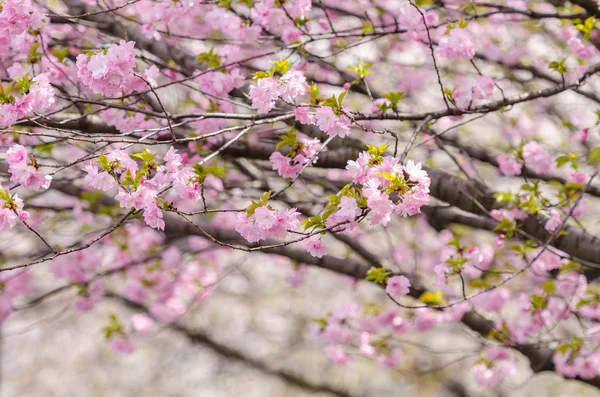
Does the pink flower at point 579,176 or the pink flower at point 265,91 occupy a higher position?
the pink flower at point 265,91

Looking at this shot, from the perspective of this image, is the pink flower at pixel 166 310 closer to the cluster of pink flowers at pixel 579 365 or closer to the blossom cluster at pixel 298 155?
the cluster of pink flowers at pixel 579 365

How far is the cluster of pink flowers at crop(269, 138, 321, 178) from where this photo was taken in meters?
2.70

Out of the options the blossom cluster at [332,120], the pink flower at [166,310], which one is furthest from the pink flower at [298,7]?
the pink flower at [166,310]

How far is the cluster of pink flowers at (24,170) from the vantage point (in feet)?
7.60

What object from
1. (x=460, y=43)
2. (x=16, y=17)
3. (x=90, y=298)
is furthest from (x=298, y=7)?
(x=90, y=298)

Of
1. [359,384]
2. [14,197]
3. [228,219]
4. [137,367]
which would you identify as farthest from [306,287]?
[14,197]

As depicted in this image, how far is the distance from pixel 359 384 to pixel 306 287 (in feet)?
6.72

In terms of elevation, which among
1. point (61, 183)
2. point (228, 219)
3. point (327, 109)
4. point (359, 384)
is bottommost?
point (359, 384)

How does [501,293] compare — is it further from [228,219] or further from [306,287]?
[306,287]

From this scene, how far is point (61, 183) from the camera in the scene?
410cm

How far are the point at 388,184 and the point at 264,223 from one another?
44cm

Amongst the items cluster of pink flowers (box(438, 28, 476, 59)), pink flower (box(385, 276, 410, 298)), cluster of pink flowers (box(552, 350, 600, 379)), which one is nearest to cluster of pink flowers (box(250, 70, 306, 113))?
cluster of pink flowers (box(438, 28, 476, 59))

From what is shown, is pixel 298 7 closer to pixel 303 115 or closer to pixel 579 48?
pixel 303 115

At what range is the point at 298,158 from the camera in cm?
270
